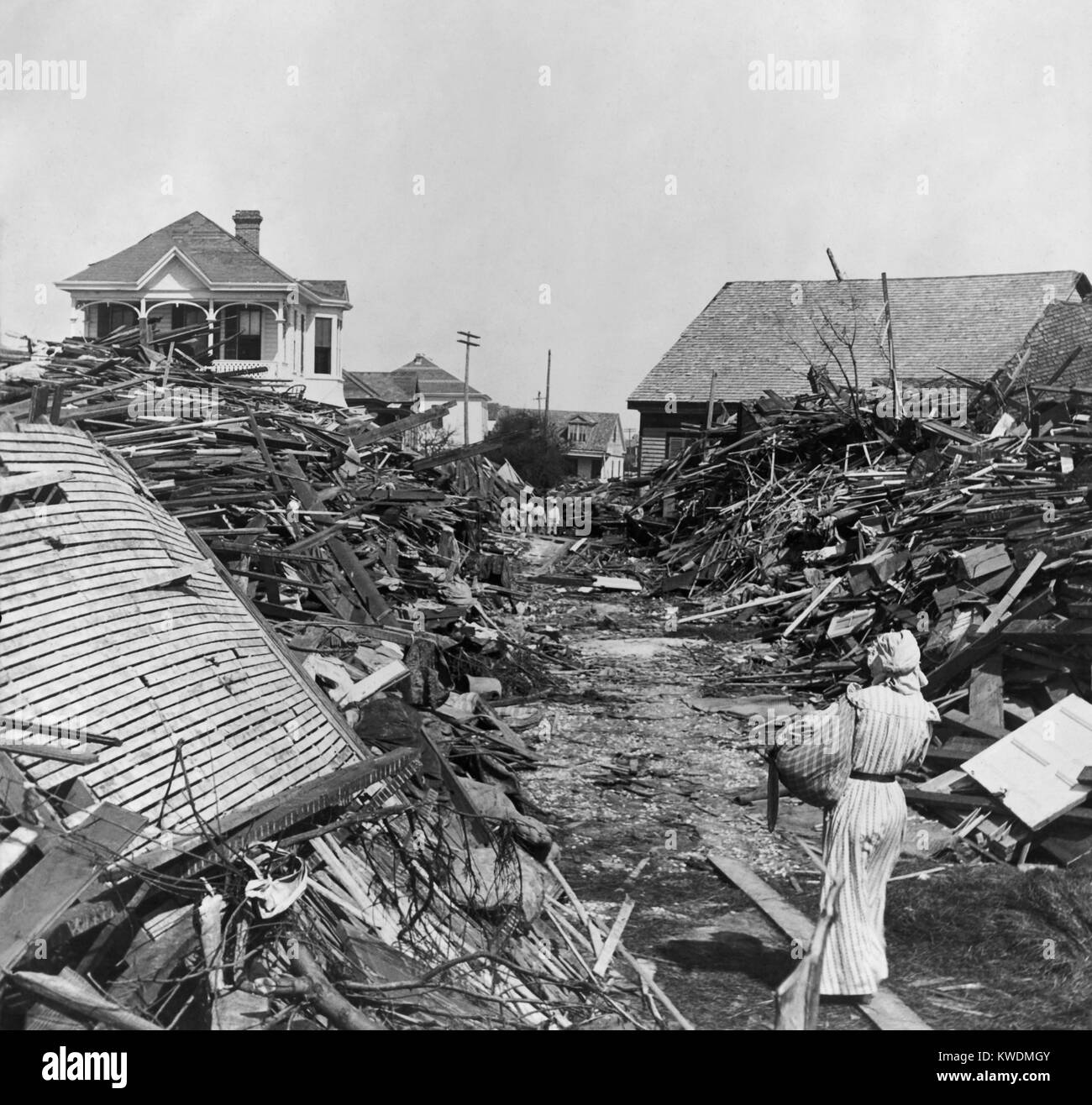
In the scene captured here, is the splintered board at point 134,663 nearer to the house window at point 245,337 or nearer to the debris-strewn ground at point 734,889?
the debris-strewn ground at point 734,889

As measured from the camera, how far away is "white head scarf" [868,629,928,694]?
4.81 metres

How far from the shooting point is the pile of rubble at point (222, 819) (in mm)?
4051

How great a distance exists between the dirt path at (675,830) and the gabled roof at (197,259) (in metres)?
18.9

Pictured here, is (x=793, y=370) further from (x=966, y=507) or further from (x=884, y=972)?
(x=884, y=972)

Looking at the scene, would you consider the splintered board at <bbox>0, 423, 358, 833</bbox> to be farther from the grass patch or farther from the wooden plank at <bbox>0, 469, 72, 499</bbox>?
the grass patch

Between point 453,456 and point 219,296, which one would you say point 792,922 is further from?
point 219,296

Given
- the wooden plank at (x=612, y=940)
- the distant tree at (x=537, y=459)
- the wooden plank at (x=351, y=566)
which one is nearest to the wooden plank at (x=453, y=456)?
the wooden plank at (x=351, y=566)

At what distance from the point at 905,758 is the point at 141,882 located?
124 inches

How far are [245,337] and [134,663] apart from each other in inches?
995

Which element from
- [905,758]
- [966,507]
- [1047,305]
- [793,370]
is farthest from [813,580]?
[1047,305]

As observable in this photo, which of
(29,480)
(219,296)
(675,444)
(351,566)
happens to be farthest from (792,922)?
(675,444)

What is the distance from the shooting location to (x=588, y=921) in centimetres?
582

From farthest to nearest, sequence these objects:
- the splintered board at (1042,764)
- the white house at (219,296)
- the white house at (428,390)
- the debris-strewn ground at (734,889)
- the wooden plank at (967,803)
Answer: the white house at (428,390) < the white house at (219,296) < the splintered board at (1042,764) < the wooden plank at (967,803) < the debris-strewn ground at (734,889)

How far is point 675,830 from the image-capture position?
26.5 ft
